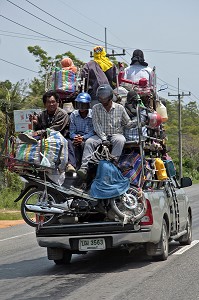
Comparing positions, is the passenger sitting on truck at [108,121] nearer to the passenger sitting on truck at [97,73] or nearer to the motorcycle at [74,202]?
the motorcycle at [74,202]

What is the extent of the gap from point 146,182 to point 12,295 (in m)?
3.33

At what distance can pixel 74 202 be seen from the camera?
11.1 m

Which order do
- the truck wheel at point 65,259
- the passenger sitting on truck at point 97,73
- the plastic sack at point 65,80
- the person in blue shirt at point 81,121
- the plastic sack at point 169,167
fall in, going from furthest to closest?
1. the plastic sack at point 169,167
2. the passenger sitting on truck at point 97,73
3. the plastic sack at point 65,80
4. the truck wheel at point 65,259
5. the person in blue shirt at point 81,121

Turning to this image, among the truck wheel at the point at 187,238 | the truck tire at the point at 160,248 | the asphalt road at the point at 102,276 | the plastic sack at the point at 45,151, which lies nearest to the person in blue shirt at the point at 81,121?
the plastic sack at the point at 45,151

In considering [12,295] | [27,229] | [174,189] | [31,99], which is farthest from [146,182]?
[31,99]

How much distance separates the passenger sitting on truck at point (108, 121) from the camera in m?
11.5

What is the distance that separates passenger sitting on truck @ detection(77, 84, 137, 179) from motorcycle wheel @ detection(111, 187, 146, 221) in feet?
2.42

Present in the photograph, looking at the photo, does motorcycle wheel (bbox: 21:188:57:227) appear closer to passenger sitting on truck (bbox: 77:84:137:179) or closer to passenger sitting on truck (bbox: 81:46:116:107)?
passenger sitting on truck (bbox: 77:84:137:179)

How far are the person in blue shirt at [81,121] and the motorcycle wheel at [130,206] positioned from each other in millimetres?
1082

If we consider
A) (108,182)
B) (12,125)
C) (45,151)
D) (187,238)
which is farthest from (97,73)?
(12,125)

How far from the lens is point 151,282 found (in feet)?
32.1

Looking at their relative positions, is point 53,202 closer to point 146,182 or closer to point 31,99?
point 146,182

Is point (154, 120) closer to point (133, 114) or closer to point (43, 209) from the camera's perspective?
point (133, 114)

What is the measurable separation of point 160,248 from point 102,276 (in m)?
1.51
